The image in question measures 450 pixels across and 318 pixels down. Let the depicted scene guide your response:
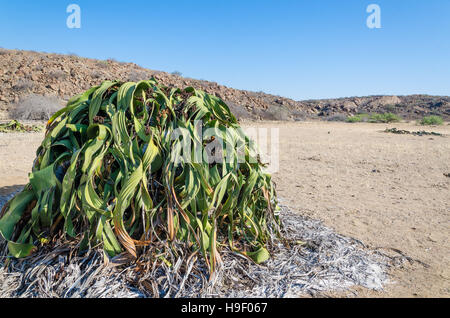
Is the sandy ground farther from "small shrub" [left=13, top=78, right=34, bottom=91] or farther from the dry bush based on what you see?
"small shrub" [left=13, top=78, right=34, bottom=91]

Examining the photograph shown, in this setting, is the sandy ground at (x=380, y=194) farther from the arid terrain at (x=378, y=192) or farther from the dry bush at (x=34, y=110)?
the dry bush at (x=34, y=110)

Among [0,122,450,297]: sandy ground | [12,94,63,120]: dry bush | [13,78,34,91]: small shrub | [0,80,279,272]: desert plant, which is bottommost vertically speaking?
[0,122,450,297]: sandy ground

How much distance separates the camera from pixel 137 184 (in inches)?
61.6

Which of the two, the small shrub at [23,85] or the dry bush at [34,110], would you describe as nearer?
the dry bush at [34,110]

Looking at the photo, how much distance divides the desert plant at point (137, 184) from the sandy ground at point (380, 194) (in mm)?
816

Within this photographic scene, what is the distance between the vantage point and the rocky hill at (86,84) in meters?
15.9

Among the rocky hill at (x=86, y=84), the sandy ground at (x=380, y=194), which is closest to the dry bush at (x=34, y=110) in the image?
the rocky hill at (x=86, y=84)

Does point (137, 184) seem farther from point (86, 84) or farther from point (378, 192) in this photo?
point (86, 84)

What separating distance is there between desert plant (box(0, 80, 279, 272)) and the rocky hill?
13.0 m

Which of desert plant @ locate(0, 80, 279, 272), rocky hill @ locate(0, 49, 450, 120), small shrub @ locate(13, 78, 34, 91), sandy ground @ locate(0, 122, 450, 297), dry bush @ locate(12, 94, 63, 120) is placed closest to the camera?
desert plant @ locate(0, 80, 279, 272)

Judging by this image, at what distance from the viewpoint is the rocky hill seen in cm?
1594

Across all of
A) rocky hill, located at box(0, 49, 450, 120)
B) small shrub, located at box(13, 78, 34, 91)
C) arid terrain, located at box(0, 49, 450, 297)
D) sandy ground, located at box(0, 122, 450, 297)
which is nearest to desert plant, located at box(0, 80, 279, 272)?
arid terrain, located at box(0, 49, 450, 297)

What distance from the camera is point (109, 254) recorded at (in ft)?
5.03

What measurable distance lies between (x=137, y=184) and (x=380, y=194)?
296cm
